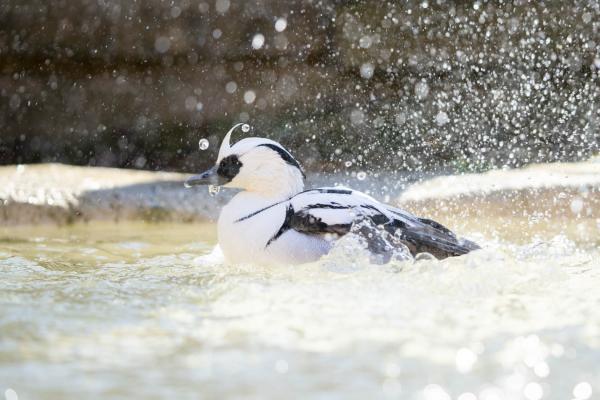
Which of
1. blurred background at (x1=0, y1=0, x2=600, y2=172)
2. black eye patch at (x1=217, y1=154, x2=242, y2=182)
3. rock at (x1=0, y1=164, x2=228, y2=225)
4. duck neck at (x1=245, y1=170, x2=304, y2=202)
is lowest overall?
rock at (x1=0, y1=164, x2=228, y2=225)

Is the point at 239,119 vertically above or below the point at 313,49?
below

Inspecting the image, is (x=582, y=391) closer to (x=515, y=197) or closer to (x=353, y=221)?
(x=353, y=221)

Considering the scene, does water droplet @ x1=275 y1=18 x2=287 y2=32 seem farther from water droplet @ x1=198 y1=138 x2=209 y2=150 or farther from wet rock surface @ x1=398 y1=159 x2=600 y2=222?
wet rock surface @ x1=398 y1=159 x2=600 y2=222

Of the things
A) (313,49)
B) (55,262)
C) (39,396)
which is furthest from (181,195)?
(39,396)

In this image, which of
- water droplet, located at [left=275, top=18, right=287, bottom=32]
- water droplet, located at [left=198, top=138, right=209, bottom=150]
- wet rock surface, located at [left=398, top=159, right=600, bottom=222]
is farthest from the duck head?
water droplet, located at [left=275, top=18, right=287, bottom=32]

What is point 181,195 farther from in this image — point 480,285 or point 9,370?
point 9,370

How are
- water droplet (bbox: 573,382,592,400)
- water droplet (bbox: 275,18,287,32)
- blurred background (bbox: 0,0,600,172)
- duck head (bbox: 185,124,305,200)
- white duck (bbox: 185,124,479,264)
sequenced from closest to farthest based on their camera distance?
water droplet (bbox: 573,382,592,400) < white duck (bbox: 185,124,479,264) < duck head (bbox: 185,124,305,200) < blurred background (bbox: 0,0,600,172) < water droplet (bbox: 275,18,287,32)

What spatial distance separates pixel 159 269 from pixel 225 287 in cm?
82

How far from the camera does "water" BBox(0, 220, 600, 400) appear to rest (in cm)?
294

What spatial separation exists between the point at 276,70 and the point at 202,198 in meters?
2.11

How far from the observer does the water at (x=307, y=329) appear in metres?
2.94

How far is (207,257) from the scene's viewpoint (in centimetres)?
517

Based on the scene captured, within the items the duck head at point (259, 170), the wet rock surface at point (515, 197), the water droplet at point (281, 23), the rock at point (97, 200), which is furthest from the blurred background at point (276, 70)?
the duck head at point (259, 170)

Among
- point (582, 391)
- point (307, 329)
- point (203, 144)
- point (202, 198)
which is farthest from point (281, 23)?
point (582, 391)
